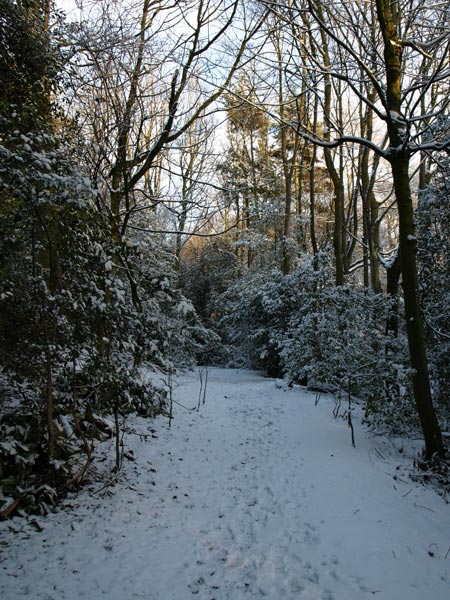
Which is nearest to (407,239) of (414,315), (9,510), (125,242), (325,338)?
(414,315)

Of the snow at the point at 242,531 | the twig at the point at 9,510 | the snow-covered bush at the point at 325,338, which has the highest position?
the snow-covered bush at the point at 325,338

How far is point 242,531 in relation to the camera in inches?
130

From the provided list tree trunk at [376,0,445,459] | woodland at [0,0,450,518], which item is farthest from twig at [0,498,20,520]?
tree trunk at [376,0,445,459]

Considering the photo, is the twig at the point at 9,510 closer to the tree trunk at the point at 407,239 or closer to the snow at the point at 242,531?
the snow at the point at 242,531

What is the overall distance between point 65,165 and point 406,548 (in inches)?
177

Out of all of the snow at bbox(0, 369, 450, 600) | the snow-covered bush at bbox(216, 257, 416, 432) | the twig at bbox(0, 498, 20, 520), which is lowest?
the snow at bbox(0, 369, 450, 600)

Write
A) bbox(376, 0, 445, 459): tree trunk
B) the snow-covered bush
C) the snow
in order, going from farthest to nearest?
the snow-covered bush, bbox(376, 0, 445, 459): tree trunk, the snow

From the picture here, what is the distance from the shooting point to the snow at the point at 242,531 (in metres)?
2.54

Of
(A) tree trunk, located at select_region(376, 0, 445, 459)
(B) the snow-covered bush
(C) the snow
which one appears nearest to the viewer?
(C) the snow

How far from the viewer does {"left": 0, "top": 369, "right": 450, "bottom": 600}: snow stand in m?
2.54

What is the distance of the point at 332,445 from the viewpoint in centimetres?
543

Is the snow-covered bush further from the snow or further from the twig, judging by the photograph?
the twig

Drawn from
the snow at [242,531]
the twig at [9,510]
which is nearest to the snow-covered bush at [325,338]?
the snow at [242,531]

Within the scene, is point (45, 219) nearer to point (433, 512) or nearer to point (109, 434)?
point (109, 434)
